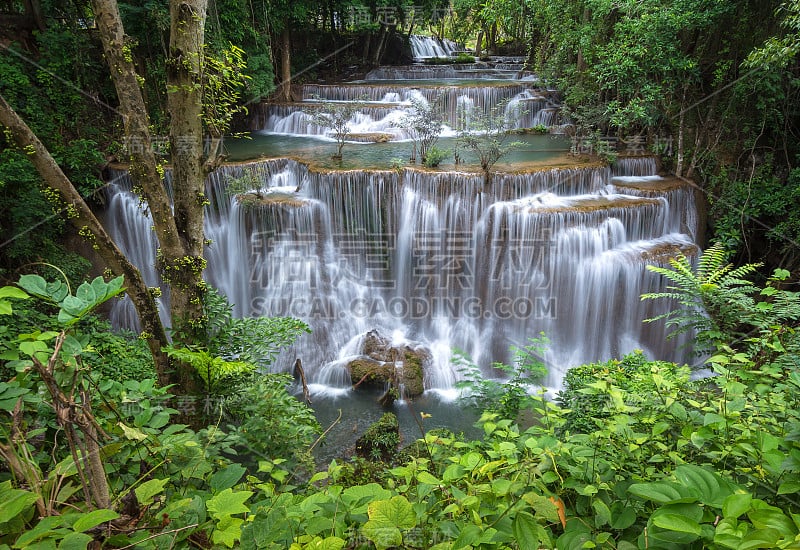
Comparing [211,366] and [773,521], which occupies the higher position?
[773,521]

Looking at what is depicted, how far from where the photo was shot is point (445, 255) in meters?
8.34

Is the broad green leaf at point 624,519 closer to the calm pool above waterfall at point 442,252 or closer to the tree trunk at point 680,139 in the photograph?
the calm pool above waterfall at point 442,252

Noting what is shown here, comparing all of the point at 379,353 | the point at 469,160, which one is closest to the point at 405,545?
the point at 379,353

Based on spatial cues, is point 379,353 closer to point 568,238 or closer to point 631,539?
point 568,238

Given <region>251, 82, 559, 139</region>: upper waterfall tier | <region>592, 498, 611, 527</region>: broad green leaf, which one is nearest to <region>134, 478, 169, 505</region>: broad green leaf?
<region>592, 498, 611, 527</region>: broad green leaf

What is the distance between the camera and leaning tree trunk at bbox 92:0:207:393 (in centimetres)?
307

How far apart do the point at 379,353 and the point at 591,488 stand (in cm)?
642

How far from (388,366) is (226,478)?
5823 mm

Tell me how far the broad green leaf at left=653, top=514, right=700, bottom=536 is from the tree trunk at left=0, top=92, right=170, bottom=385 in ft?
9.32

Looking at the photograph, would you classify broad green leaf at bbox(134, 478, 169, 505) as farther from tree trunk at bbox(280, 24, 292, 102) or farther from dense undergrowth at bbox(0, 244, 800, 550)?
tree trunk at bbox(280, 24, 292, 102)

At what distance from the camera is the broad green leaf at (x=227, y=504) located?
1206 mm

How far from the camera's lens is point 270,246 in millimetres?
8445

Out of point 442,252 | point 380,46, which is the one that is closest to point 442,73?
point 380,46

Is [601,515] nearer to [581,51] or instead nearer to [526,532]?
[526,532]
